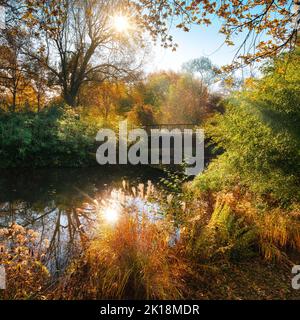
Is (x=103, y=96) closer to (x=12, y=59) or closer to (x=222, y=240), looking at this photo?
(x=12, y=59)

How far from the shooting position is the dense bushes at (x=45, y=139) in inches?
490

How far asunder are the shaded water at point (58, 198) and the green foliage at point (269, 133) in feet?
11.6

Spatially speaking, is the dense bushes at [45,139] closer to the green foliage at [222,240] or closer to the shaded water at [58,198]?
the shaded water at [58,198]

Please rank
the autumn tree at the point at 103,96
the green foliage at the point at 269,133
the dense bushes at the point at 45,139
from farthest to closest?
the autumn tree at the point at 103,96 → the dense bushes at the point at 45,139 → the green foliage at the point at 269,133

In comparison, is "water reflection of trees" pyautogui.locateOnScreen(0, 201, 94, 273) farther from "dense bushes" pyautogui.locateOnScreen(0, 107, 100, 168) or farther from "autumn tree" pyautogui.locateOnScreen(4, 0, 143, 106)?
"autumn tree" pyautogui.locateOnScreen(4, 0, 143, 106)

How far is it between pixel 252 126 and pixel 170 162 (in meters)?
10.6

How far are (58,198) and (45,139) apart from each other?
5.53 meters

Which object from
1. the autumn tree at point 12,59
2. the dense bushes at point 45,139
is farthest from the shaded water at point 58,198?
the autumn tree at point 12,59

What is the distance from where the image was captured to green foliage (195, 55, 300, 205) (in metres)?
4.94

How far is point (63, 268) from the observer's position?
13.6ft

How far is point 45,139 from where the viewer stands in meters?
13.4
